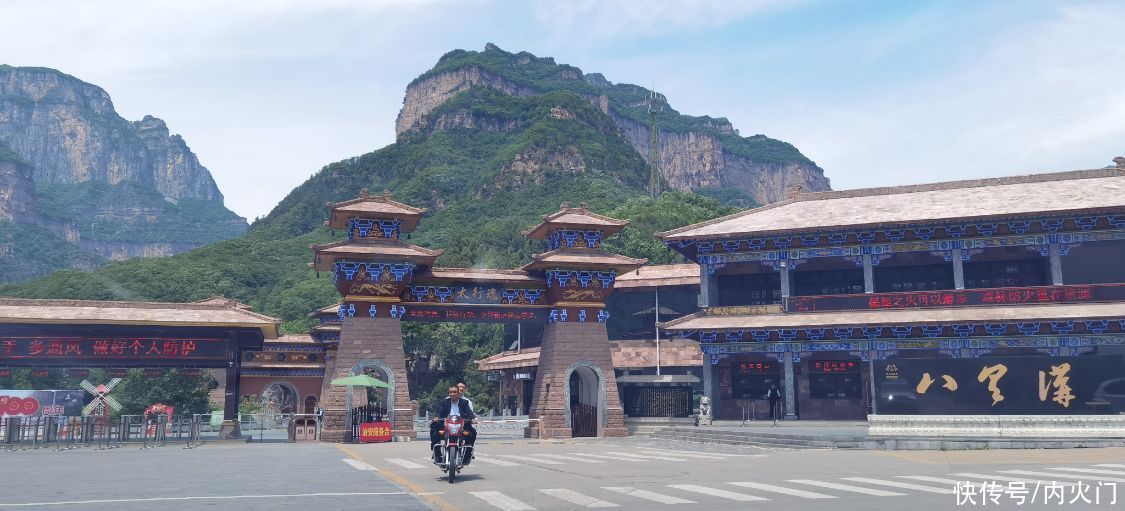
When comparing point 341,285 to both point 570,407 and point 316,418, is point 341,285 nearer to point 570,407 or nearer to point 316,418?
point 316,418

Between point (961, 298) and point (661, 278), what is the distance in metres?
16.4

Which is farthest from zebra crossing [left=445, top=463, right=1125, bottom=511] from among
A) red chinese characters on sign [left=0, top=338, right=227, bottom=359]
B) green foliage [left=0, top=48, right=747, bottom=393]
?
green foliage [left=0, top=48, right=747, bottom=393]

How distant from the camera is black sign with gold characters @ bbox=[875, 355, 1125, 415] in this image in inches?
771

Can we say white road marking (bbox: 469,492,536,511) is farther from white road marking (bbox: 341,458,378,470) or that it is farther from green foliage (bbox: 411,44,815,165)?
green foliage (bbox: 411,44,815,165)

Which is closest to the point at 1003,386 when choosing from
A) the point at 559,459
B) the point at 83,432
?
the point at 559,459

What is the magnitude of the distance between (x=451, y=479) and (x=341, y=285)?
1705 centimetres

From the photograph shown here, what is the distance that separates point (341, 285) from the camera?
27.8 m

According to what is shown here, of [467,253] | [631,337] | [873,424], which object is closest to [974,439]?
[873,424]

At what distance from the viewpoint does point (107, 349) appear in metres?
27.5

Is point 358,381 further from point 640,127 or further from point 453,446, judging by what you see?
point 640,127

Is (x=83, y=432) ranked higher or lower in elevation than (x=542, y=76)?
lower

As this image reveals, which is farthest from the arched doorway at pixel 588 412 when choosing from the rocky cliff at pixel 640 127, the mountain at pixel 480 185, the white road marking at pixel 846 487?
the rocky cliff at pixel 640 127

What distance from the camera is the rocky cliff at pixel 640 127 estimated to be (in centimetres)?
16400

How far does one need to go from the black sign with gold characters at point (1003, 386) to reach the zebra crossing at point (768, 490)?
322 inches
